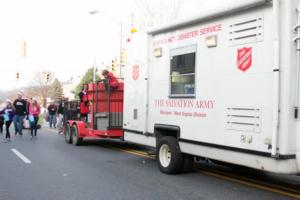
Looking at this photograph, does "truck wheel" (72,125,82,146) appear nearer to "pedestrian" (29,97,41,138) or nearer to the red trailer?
the red trailer

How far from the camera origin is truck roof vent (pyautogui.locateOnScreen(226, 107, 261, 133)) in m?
6.12

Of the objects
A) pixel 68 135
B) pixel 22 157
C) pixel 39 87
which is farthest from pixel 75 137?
pixel 39 87

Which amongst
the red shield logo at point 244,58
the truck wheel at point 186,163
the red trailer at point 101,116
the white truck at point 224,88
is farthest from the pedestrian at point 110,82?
the red shield logo at point 244,58

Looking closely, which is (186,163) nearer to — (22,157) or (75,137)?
(22,157)

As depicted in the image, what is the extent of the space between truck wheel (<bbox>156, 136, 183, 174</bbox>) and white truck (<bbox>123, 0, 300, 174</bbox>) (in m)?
0.02

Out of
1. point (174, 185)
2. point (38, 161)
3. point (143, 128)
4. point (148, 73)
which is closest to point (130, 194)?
point (174, 185)

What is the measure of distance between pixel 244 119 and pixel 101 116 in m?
6.85

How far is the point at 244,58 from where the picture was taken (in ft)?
21.2

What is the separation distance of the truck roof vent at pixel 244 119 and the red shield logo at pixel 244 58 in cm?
66

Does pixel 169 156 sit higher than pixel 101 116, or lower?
lower

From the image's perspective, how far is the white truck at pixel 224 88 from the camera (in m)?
5.72

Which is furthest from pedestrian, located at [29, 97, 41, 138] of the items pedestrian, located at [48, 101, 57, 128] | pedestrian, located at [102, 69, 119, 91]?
pedestrian, located at [48, 101, 57, 128]

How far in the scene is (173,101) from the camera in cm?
815

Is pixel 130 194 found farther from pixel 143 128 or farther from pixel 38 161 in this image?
pixel 38 161
